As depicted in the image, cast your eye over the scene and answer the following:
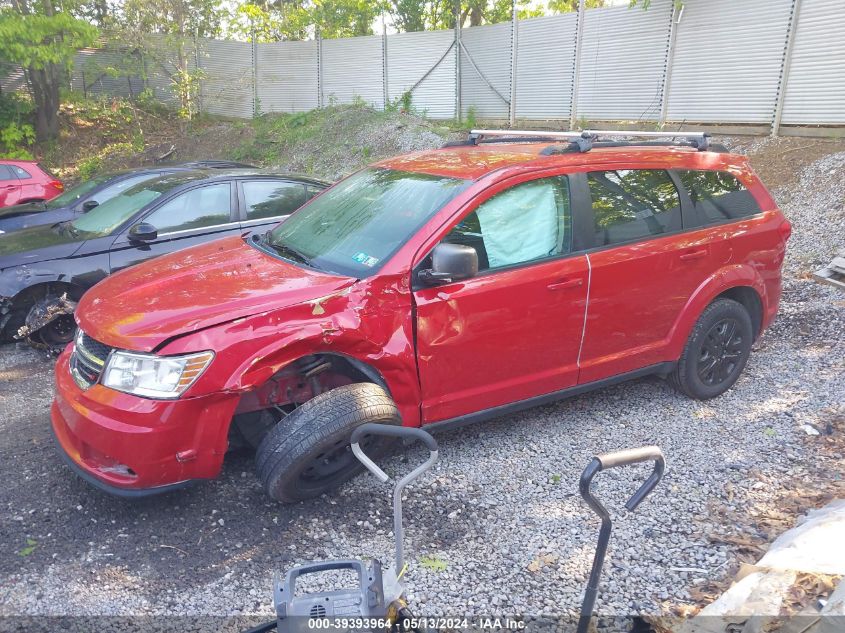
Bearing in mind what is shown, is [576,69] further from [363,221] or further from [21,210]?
[363,221]

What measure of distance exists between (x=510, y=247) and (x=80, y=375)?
2.49 metres

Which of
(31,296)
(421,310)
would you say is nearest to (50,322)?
(31,296)

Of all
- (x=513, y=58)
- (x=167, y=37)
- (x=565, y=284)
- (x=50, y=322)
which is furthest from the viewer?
(x=167, y=37)

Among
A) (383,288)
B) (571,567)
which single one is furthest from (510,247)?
(571,567)

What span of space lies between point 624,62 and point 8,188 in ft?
37.6

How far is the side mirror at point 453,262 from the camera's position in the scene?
11.2 feet

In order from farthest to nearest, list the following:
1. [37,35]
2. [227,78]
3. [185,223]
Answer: [227,78]
[37,35]
[185,223]

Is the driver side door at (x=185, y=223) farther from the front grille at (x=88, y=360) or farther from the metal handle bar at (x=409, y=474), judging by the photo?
the metal handle bar at (x=409, y=474)

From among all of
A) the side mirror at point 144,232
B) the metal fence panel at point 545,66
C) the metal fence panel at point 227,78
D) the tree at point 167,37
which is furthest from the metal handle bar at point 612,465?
the metal fence panel at point 227,78

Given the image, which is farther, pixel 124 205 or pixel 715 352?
pixel 124 205

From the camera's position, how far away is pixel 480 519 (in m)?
3.49

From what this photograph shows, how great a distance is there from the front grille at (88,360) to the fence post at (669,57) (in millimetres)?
11459

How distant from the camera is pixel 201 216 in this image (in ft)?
21.3

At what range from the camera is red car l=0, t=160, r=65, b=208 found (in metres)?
10.8
